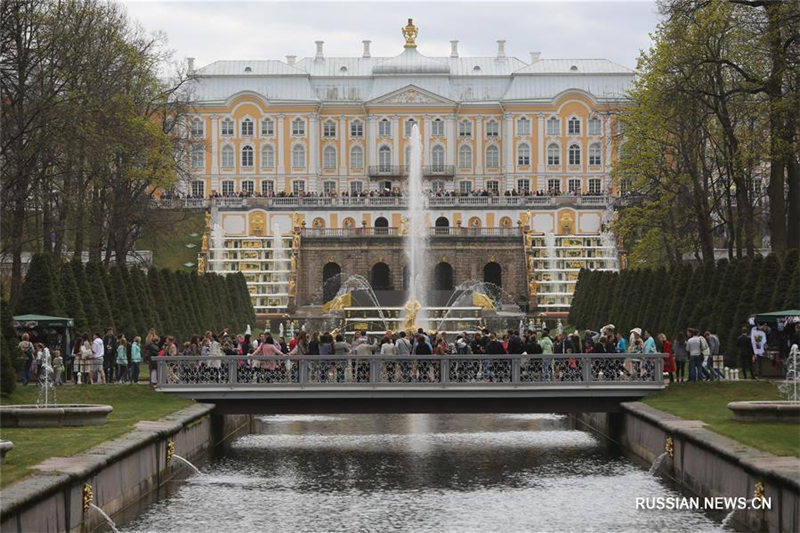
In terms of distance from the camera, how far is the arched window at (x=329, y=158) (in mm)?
135500

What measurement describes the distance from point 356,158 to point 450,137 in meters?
8.27

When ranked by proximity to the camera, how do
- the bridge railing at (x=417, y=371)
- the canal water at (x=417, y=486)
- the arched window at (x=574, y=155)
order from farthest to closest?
the arched window at (x=574, y=155)
the bridge railing at (x=417, y=371)
the canal water at (x=417, y=486)

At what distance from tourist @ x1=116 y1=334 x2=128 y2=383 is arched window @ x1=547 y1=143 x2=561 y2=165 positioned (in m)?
93.3

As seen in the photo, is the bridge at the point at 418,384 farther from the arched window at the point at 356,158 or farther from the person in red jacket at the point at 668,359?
the arched window at the point at 356,158

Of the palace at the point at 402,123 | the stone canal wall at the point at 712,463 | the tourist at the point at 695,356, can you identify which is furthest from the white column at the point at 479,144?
the stone canal wall at the point at 712,463

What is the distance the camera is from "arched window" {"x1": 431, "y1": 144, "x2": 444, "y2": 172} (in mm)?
135125

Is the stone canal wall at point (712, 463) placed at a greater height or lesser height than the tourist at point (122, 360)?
lesser

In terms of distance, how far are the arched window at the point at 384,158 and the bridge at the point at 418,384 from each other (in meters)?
99.5

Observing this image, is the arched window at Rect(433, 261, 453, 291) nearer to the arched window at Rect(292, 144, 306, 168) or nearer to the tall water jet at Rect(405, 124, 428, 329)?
the tall water jet at Rect(405, 124, 428, 329)

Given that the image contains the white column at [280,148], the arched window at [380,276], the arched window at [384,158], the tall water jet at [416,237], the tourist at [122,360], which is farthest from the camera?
the arched window at [384,158]

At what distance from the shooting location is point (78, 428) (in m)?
29.5

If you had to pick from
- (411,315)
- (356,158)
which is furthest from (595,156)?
(411,315)

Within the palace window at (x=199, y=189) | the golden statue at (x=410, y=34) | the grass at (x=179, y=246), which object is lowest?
the grass at (x=179, y=246)

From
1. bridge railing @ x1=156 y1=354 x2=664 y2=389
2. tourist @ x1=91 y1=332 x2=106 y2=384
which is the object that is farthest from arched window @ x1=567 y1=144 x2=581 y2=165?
bridge railing @ x1=156 y1=354 x2=664 y2=389
